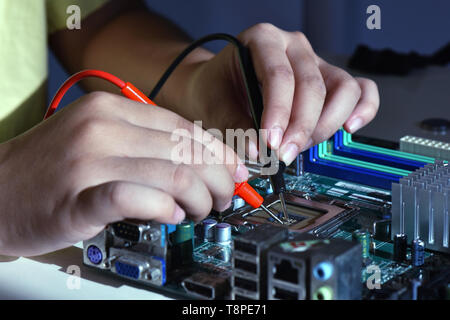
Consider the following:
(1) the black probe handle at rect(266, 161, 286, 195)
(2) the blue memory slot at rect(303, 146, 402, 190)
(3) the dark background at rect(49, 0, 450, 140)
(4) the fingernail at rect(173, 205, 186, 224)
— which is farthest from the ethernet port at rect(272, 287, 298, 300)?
(3) the dark background at rect(49, 0, 450, 140)

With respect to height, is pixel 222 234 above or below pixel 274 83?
below

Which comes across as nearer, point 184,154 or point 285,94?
point 184,154

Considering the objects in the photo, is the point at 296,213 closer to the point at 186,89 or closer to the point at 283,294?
the point at 283,294

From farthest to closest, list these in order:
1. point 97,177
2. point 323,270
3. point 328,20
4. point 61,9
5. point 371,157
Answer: point 328,20
point 61,9
point 371,157
point 97,177
point 323,270

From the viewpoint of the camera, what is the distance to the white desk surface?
76cm

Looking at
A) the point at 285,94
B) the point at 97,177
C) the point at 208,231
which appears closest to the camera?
the point at 97,177

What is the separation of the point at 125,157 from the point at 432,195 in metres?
0.38

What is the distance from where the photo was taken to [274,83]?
96 centimetres

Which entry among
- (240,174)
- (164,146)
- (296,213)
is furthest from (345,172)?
(164,146)

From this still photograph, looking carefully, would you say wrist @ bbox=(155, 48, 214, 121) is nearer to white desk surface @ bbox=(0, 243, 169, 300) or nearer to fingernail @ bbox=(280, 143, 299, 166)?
fingernail @ bbox=(280, 143, 299, 166)

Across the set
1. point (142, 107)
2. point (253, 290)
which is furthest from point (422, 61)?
point (253, 290)

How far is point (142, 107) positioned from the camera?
831 millimetres

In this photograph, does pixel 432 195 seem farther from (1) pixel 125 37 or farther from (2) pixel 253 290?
(1) pixel 125 37

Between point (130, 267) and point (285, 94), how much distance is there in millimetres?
354
